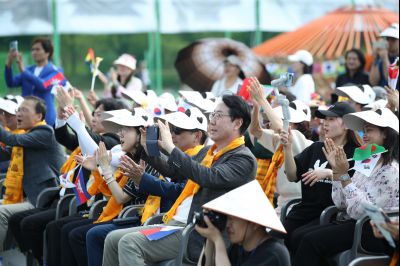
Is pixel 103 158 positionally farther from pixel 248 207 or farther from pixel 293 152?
pixel 248 207

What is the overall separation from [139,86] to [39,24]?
96.2 inches

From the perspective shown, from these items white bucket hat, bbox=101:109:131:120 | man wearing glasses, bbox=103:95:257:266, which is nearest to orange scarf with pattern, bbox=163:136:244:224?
man wearing glasses, bbox=103:95:257:266

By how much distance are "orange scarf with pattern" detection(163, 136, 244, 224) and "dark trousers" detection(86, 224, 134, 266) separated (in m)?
0.59

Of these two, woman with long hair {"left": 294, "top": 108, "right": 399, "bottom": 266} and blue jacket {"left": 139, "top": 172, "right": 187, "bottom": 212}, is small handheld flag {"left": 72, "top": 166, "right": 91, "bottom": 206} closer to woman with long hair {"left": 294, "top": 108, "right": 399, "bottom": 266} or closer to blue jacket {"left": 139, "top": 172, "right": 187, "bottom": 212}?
blue jacket {"left": 139, "top": 172, "right": 187, "bottom": 212}

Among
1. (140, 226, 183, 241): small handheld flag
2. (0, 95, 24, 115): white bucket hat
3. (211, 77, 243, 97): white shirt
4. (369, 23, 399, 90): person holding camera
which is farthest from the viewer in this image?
(211, 77, 243, 97): white shirt

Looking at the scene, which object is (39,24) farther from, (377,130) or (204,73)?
(377,130)

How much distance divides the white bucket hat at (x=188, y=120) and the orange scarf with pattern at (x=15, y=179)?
7.26 ft

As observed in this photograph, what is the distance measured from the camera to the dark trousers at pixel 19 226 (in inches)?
316

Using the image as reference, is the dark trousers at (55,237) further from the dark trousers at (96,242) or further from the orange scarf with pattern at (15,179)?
the orange scarf with pattern at (15,179)

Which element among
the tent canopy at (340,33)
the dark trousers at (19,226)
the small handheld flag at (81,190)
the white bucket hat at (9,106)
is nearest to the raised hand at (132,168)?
the small handheld flag at (81,190)

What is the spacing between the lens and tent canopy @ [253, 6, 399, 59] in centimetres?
1072

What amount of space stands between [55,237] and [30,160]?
113 cm

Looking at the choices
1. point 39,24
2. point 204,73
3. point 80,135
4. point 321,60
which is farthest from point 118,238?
point 321,60

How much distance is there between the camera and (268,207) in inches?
184
